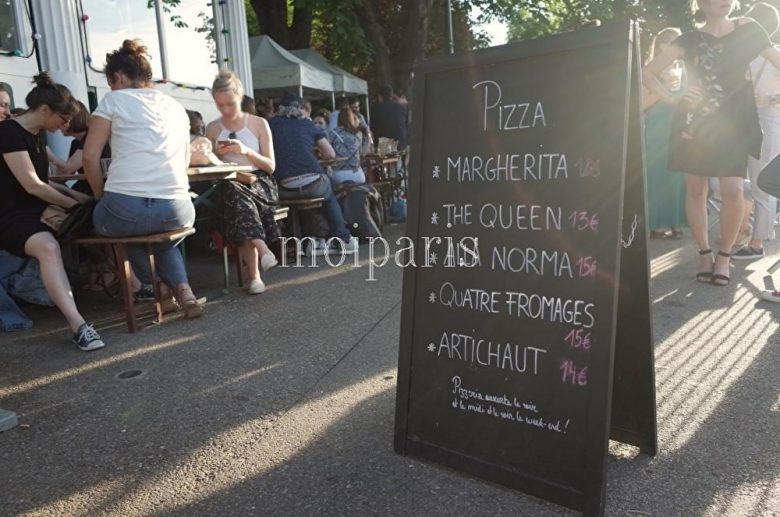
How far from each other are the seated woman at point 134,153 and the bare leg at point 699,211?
3608mm

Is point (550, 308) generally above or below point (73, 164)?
below

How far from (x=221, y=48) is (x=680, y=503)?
8.15m

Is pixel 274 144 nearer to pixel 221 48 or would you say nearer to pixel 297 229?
pixel 297 229

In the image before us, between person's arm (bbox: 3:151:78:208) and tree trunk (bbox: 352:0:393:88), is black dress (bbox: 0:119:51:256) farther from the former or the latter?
tree trunk (bbox: 352:0:393:88)

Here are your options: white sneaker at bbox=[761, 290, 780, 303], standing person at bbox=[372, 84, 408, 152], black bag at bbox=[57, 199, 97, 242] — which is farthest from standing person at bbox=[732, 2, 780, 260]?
standing person at bbox=[372, 84, 408, 152]

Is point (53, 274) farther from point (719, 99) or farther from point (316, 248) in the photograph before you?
point (719, 99)

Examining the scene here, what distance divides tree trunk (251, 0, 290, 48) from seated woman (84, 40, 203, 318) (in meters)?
12.9

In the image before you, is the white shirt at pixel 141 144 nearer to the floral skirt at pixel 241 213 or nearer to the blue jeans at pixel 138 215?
the blue jeans at pixel 138 215

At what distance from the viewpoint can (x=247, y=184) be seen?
549cm

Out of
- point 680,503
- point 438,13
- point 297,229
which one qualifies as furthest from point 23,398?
point 438,13

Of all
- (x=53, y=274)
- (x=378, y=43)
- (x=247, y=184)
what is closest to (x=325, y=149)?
(x=247, y=184)

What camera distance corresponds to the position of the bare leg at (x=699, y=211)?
16.5ft

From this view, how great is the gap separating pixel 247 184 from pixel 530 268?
362 cm

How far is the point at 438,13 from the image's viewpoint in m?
22.0
